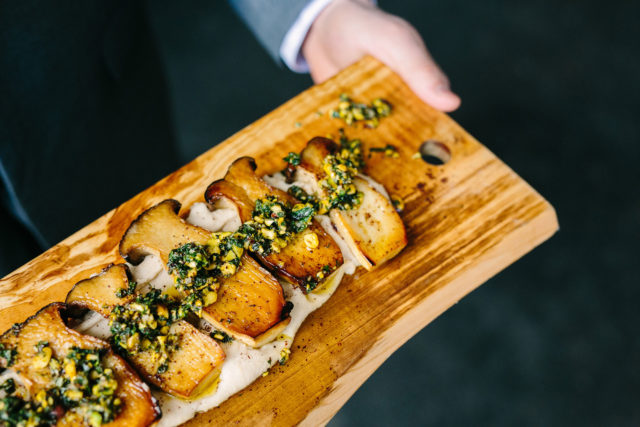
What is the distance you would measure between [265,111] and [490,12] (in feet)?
8.97

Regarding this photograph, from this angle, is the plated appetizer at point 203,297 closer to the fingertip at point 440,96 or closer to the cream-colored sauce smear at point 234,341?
the cream-colored sauce smear at point 234,341

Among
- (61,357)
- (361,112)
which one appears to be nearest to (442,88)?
(361,112)

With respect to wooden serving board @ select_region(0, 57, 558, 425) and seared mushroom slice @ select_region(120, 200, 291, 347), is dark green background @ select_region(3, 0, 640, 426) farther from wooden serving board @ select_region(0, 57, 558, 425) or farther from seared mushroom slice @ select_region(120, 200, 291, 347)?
seared mushroom slice @ select_region(120, 200, 291, 347)

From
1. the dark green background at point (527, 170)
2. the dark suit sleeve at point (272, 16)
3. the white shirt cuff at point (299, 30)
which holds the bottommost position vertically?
the dark green background at point (527, 170)

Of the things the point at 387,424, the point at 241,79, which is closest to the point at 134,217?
the point at 387,424

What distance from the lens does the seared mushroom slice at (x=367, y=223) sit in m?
2.16

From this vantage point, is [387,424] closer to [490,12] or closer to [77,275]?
[77,275]

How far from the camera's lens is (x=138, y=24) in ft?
9.05

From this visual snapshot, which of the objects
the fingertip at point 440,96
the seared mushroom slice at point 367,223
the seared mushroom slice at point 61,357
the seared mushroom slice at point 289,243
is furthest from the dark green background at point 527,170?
the fingertip at point 440,96

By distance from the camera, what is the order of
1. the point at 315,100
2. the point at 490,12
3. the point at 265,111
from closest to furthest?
the point at 315,100 → the point at 265,111 → the point at 490,12

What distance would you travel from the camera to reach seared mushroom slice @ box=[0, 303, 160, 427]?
5.59ft

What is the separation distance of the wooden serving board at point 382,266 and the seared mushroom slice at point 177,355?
18 cm

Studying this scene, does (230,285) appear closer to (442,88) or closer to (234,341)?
(234,341)

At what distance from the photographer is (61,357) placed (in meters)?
1.76
